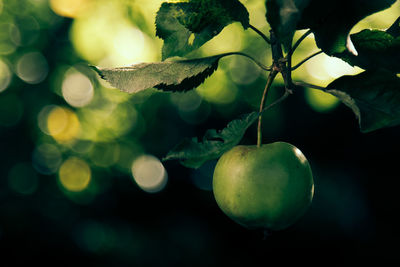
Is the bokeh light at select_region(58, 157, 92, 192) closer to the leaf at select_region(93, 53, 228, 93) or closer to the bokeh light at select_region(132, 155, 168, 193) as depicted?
the bokeh light at select_region(132, 155, 168, 193)

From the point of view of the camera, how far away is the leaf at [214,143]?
0.70m

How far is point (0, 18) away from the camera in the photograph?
16.2 feet

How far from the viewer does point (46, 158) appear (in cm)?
604

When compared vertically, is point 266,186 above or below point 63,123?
above

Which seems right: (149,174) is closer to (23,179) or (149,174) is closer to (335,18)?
(23,179)

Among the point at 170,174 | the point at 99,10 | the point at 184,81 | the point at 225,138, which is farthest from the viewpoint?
the point at 170,174

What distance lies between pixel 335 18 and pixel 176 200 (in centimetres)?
595

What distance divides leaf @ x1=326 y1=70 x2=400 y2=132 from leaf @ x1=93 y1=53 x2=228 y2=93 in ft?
0.87

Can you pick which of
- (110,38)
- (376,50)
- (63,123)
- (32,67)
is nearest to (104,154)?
(63,123)

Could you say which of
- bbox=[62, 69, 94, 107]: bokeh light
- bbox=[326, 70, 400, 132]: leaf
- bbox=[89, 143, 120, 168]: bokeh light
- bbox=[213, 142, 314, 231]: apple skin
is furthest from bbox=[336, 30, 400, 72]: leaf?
bbox=[89, 143, 120, 168]: bokeh light

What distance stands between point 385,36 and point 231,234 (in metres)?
5.98

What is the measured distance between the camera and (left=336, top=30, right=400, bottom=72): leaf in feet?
2.57

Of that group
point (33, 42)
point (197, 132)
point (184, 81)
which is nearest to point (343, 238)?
point (197, 132)

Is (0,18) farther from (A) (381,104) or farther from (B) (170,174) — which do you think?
(A) (381,104)
